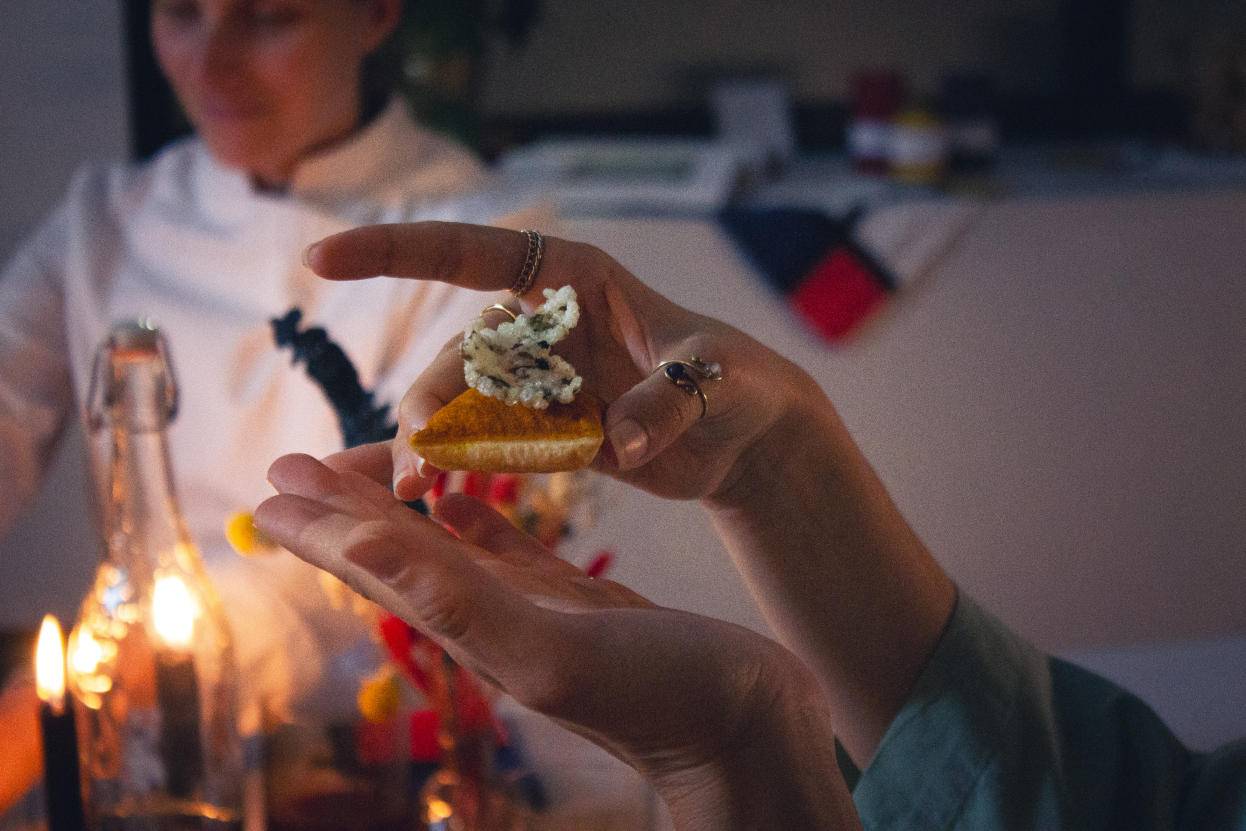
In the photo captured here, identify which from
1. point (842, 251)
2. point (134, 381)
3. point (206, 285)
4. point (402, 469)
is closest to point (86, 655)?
point (134, 381)

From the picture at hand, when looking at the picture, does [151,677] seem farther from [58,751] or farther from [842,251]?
[842,251]

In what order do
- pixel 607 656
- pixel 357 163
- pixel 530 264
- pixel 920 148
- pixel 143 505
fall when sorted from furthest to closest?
pixel 920 148 < pixel 357 163 < pixel 143 505 < pixel 530 264 < pixel 607 656

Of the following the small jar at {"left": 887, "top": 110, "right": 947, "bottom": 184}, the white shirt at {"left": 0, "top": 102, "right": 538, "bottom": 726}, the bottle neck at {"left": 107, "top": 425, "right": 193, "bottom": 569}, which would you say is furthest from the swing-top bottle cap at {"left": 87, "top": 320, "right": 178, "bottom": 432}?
the small jar at {"left": 887, "top": 110, "right": 947, "bottom": 184}

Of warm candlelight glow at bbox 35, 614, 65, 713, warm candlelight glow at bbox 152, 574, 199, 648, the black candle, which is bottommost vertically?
the black candle

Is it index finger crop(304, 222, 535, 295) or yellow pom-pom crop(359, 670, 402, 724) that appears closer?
index finger crop(304, 222, 535, 295)

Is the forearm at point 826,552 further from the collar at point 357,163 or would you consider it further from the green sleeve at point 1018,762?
the collar at point 357,163

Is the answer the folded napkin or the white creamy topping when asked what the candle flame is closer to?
the white creamy topping

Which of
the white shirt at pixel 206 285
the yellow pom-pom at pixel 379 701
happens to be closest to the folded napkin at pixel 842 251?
A: the white shirt at pixel 206 285
